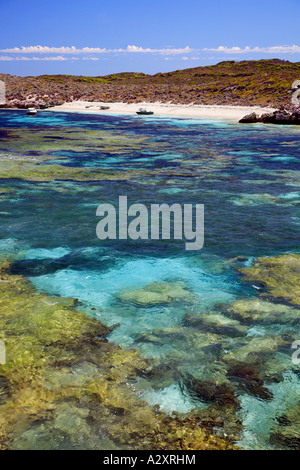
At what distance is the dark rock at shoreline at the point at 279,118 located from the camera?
39.3m

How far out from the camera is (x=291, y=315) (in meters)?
6.97

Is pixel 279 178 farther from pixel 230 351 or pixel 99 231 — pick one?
pixel 230 351

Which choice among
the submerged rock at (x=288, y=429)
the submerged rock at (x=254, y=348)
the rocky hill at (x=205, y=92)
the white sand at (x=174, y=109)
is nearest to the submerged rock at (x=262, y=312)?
the submerged rock at (x=254, y=348)

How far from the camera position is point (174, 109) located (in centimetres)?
5619

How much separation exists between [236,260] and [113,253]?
9.53 ft

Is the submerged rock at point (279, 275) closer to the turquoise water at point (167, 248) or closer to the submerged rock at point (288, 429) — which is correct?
the turquoise water at point (167, 248)

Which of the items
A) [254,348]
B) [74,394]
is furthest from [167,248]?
[74,394]

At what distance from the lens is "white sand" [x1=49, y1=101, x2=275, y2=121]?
162 ft

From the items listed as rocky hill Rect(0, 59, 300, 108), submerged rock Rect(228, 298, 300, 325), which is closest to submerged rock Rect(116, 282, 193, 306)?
submerged rock Rect(228, 298, 300, 325)

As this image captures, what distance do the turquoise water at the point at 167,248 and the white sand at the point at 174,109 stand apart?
92.2 feet

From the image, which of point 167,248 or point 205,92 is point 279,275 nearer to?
point 167,248

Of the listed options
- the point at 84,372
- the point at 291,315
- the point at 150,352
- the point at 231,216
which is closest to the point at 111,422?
the point at 84,372

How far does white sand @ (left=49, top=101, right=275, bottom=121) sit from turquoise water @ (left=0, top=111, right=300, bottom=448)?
92.2ft

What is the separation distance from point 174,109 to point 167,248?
49.3 meters
